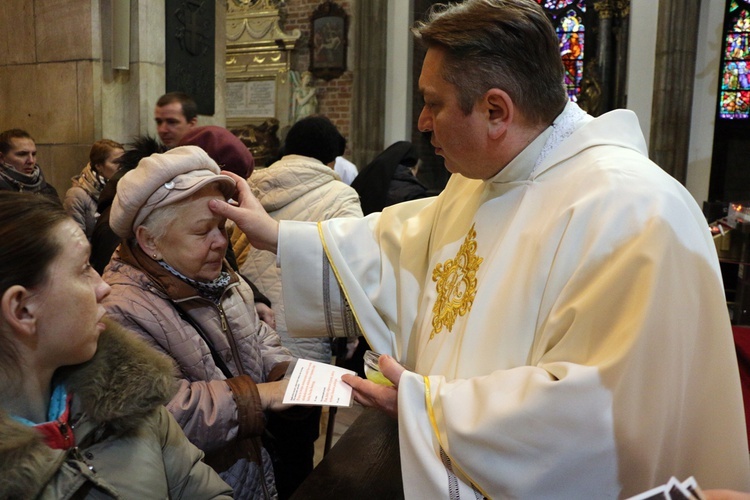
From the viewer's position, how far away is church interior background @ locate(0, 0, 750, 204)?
4238mm

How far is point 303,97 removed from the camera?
34.5 feet

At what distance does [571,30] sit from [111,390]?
11.1 meters

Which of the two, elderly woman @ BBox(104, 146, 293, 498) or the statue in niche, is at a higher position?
the statue in niche

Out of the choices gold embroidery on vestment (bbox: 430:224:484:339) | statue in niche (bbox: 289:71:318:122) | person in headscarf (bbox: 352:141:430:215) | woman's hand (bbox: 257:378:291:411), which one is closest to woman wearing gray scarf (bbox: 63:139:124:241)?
person in headscarf (bbox: 352:141:430:215)

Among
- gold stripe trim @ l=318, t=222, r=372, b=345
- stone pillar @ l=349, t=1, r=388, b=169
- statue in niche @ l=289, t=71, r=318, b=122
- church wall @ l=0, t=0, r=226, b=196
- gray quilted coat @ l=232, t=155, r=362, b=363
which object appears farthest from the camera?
statue in niche @ l=289, t=71, r=318, b=122

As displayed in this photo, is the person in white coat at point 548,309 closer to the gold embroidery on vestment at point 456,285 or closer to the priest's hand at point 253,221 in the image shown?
the gold embroidery on vestment at point 456,285

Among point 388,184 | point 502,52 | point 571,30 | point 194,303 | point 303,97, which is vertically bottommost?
point 194,303

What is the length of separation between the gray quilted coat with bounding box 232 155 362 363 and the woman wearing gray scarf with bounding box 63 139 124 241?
115 cm

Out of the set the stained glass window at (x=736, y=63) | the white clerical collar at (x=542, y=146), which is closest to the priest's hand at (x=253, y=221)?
the white clerical collar at (x=542, y=146)

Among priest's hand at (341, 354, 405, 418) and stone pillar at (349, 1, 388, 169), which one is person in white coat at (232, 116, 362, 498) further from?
stone pillar at (349, 1, 388, 169)

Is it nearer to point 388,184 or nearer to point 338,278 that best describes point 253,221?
point 338,278

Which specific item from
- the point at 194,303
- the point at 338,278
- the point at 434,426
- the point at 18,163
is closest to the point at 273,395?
the point at 194,303

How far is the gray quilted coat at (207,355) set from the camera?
1687mm

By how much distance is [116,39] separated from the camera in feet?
13.8
